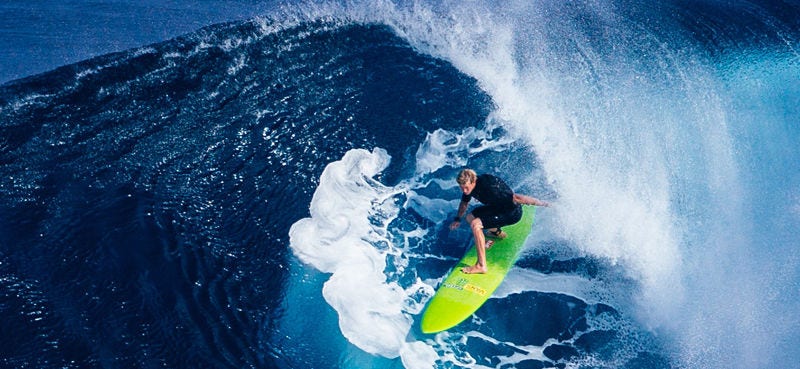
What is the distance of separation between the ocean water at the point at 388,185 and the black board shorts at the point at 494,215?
2.55 ft

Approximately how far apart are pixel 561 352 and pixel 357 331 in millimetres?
2794

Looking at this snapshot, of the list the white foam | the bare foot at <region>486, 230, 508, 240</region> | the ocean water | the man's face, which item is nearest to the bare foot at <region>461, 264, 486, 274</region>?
the ocean water

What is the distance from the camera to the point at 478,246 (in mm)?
8672

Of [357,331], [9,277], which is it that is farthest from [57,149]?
[357,331]

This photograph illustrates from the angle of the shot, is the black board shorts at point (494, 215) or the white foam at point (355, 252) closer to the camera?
the white foam at point (355, 252)

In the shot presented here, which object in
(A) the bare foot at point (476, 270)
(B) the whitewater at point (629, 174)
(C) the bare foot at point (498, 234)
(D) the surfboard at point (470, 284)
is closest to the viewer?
(D) the surfboard at point (470, 284)

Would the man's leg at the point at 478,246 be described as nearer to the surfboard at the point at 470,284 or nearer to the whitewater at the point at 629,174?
the surfboard at the point at 470,284

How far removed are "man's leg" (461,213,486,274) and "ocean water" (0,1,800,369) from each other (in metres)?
0.51

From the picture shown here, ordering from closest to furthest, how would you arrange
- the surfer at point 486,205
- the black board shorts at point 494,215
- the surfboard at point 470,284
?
the surfboard at point 470,284 → the surfer at point 486,205 → the black board shorts at point 494,215

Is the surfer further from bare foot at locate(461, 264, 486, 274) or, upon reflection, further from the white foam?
the white foam

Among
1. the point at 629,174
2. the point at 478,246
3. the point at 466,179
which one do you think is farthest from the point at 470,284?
the point at 629,174

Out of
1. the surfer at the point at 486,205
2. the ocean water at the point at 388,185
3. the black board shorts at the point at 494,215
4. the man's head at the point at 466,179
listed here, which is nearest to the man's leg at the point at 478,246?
the surfer at the point at 486,205

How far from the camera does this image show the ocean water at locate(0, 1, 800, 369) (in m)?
8.02

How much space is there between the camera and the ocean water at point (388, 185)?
802 centimetres
